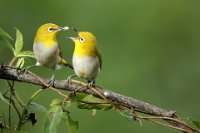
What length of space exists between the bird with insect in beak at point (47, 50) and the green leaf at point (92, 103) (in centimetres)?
45

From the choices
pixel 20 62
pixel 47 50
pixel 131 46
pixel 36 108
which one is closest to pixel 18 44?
pixel 20 62

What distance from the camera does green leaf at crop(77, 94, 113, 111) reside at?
7.01 ft

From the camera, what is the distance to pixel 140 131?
24.4 feet

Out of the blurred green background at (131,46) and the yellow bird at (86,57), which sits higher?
the blurred green background at (131,46)

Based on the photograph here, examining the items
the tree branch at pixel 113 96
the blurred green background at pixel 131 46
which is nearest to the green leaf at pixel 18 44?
the tree branch at pixel 113 96

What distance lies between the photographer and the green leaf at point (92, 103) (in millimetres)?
2137

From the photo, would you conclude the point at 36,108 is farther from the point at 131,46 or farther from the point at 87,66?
the point at 131,46

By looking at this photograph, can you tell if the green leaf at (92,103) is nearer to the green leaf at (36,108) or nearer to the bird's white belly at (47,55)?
the green leaf at (36,108)

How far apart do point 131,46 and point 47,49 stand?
7.42 meters

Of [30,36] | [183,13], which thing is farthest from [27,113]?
[183,13]

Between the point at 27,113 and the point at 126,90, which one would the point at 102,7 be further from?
the point at 27,113

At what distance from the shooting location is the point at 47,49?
2.70 metres

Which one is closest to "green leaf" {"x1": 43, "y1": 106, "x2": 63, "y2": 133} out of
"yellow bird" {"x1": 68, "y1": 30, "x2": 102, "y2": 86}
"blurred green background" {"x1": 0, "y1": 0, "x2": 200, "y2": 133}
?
"yellow bird" {"x1": 68, "y1": 30, "x2": 102, "y2": 86}

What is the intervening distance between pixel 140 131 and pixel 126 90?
1.36ft
